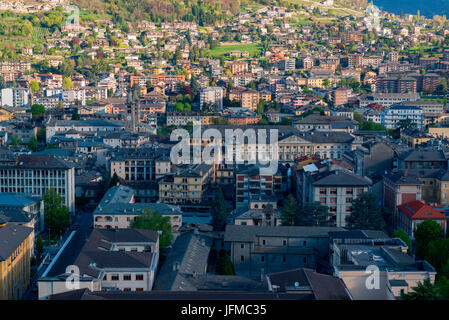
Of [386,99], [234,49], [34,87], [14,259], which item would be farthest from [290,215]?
[234,49]

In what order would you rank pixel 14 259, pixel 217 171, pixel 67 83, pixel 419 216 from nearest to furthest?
pixel 14 259, pixel 419 216, pixel 217 171, pixel 67 83

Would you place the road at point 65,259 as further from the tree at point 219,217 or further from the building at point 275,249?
the tree at point 219,217

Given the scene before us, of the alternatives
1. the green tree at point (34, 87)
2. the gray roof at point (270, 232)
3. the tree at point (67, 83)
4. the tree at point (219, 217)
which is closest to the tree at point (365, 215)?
the gray roof at point (270, 232)

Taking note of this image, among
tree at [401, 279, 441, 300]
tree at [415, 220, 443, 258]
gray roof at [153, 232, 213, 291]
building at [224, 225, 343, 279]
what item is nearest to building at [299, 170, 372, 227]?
tree at [415, 220, 443, 258]

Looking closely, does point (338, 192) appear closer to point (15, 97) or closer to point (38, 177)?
point (38, 177)

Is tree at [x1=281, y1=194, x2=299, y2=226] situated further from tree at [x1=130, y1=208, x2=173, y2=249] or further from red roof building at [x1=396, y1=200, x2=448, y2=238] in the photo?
tree at [x1=130, y1=208, x2=173, y2=249]
